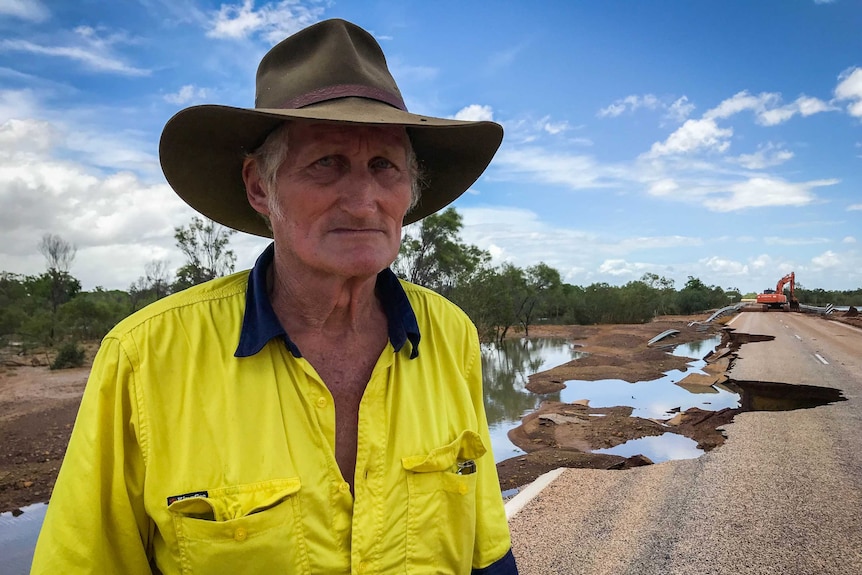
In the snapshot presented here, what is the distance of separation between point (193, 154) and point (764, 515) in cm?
496

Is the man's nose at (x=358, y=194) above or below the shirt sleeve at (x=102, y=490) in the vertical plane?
above

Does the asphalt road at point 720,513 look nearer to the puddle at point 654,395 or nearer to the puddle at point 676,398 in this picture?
the puddle at point 676,398

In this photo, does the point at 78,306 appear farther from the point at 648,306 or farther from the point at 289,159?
the point at 648,306

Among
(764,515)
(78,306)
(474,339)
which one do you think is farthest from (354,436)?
(78,306)

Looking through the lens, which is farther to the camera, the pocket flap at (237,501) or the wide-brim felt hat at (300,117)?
the wide-brim felt hat at (300,117)

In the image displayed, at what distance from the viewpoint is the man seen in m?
1.32

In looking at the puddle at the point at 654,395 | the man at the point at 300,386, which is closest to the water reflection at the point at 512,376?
the puddle at the point at 654,395

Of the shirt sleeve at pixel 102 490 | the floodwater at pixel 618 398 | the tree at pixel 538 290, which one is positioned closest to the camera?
the shirt sleeve at pixel 102 490

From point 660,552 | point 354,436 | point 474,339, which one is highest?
point 474,339

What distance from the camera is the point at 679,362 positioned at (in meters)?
18.4

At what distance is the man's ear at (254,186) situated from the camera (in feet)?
5.74

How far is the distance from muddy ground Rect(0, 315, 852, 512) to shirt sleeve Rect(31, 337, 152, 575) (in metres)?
6.14

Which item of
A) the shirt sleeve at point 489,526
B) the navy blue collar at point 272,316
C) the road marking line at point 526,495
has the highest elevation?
the navy blue collar at point 272,316

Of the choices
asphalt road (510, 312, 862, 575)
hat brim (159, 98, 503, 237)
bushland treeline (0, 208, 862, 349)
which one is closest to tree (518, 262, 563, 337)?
bushland treeline (0, 208, 862, 349)
